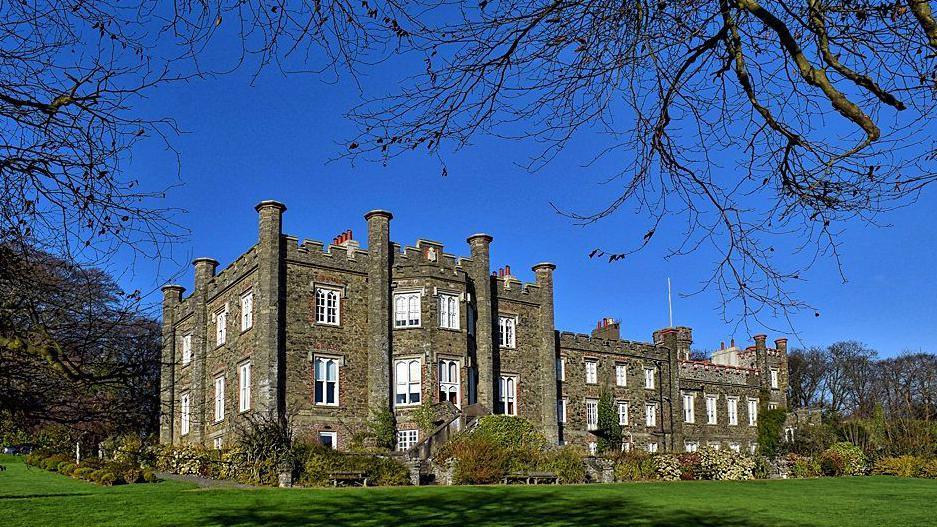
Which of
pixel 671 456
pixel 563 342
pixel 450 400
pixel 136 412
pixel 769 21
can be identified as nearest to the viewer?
pixel 769 21

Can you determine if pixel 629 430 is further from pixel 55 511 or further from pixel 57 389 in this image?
pixel 57 389

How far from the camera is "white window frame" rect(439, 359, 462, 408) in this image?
35250mm

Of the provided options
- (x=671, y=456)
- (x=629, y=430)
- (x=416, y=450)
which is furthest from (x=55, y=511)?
(x=629, y=430)

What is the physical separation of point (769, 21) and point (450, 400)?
30612mm

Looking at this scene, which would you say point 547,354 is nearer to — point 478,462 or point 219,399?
point 478,462

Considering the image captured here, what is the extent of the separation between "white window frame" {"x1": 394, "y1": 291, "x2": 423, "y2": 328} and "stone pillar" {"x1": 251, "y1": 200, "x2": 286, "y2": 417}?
4.54m

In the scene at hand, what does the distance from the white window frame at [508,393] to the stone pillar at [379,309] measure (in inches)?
242

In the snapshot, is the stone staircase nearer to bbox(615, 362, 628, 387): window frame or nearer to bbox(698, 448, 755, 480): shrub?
bbox(698, 448, 755, 480): shrub

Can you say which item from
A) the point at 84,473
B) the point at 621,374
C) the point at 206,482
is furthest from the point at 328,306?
the point at 621,374

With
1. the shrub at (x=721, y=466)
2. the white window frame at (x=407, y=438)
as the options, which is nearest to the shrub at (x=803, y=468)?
A: the shrub at (x=721, y=466)

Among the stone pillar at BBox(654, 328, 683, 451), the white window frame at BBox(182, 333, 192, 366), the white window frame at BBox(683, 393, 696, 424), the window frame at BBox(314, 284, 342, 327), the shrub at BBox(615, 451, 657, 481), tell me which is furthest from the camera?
the white window frame at BBox(683, 393, 696, 424)

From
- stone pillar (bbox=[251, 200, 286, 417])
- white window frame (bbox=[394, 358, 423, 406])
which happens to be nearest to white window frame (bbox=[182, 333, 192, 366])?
stone pillar (bbox=[251, 200, 286, 417])

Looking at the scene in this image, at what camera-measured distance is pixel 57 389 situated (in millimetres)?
9594

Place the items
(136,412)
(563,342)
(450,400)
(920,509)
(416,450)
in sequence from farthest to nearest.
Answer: (563,342) < (450,400) < (416,450) < (920,509) < (136,412)
